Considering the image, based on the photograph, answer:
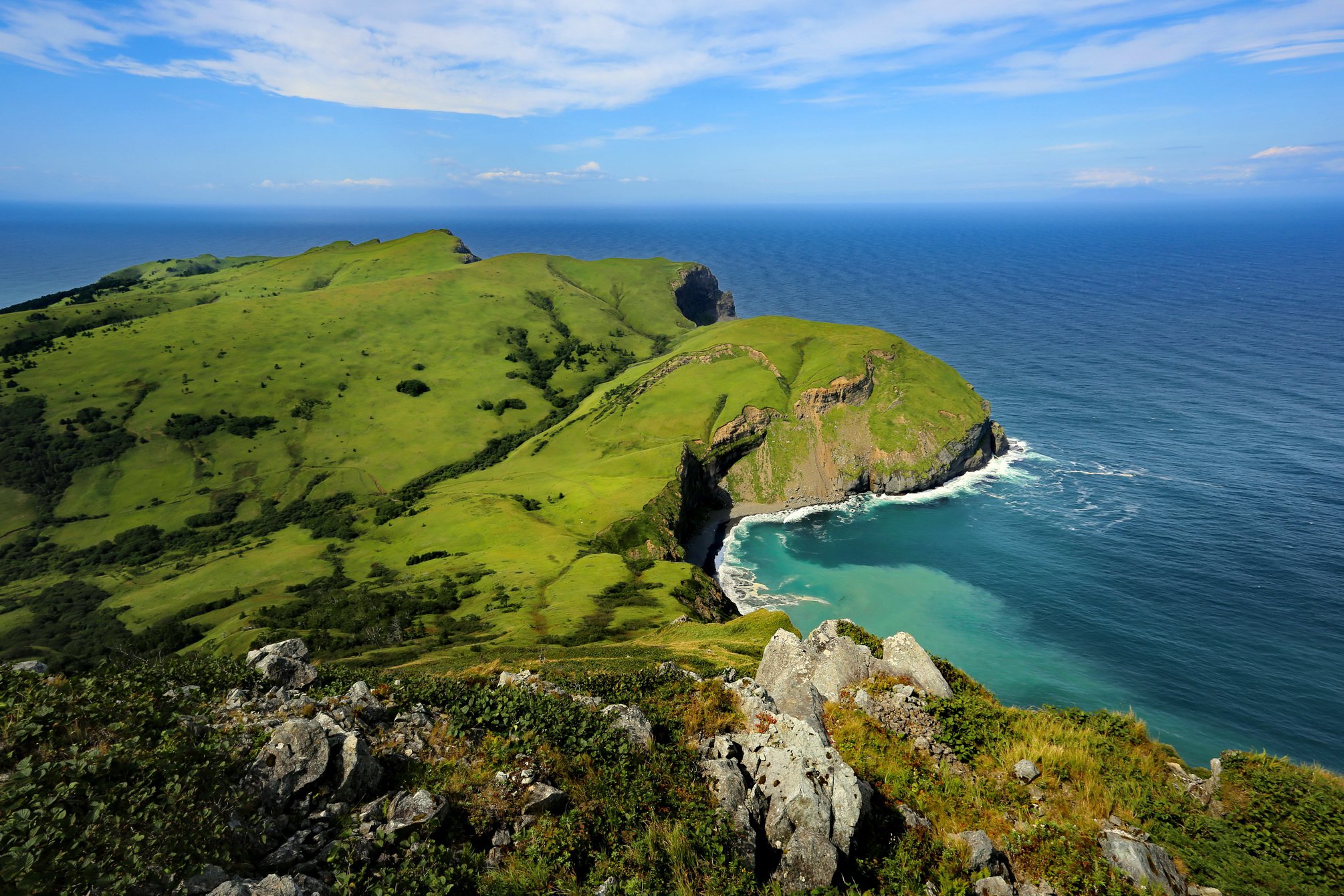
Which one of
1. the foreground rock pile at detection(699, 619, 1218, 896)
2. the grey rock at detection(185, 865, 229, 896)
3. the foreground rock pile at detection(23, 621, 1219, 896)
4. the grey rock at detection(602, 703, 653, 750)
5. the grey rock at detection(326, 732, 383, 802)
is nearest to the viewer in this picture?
the grey rock at detection(185, 865, 229, 896)

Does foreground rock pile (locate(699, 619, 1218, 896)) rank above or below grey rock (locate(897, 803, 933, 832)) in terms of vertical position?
above

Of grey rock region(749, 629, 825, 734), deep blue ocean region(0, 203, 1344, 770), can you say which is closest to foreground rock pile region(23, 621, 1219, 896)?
grey rock region(749, 629, 825, 734)

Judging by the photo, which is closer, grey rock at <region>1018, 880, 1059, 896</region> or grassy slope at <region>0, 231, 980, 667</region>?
grey rock at <region>1018, 880, 1059, 896</region>

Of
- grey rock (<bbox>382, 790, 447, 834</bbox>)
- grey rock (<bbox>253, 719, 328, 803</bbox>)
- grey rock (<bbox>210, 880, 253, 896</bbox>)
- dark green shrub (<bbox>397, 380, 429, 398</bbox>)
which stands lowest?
dark green shrub (<bbox>397, 380, 429, 398</bbox>)

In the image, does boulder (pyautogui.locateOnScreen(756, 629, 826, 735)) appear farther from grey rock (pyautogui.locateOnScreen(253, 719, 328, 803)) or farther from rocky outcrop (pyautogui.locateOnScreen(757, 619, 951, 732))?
grey rock (pyautogui.locateOnScreen(253, 719, 328, 803))

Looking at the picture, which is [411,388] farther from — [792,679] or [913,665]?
[913,665]

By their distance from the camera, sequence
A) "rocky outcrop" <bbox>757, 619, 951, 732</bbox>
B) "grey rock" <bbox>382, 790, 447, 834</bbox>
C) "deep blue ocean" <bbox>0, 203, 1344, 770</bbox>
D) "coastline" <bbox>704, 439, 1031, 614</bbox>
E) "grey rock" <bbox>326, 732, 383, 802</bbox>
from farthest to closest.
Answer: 1. "coastline" <bbox>704, 439, 1031, 614</bbox>
2. "deep blue ocean" <bbox>0, 203, 1344, 770</bbox>
3. "rocky outcrop" <bbox>757, 619, 951, 732</bbox>
4. "grey rock" <bbox>326, 732, 383, 802</bbox>
5. "grey rock" <bbox>382, 790, 447, 834</bbox>

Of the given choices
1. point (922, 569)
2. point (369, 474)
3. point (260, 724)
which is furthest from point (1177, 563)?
point (369, 474)
